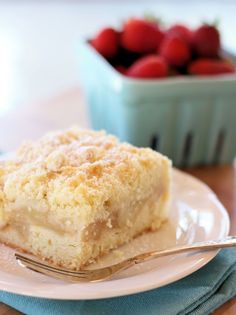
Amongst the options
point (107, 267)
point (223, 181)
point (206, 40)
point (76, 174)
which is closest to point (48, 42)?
point (206, 40)

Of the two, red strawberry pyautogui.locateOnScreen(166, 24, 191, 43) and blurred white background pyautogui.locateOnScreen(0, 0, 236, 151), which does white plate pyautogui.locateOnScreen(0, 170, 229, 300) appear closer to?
red strawberry pyautogui.locateOnScreen(166, 24, 191, 43)

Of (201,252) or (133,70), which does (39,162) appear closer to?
(201,252)

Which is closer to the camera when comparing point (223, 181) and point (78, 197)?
point (78, 197)

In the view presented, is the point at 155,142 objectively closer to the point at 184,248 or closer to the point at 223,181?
the point at 223,181

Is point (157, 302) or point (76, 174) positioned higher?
point (76, 174)

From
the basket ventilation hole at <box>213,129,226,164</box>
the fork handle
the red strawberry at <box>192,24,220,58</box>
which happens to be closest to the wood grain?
the basket ventilation hole at <box>213,129,226,164</box>

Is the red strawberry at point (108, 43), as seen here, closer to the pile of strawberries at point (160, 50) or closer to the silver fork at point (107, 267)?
the pile of strawberries at point (160, 50)

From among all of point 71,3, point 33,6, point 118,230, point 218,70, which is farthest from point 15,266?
point 71,3

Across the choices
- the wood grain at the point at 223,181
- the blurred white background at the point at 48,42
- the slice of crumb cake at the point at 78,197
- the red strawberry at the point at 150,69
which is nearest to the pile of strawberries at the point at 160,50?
the red strawberry at the point at 150,69
